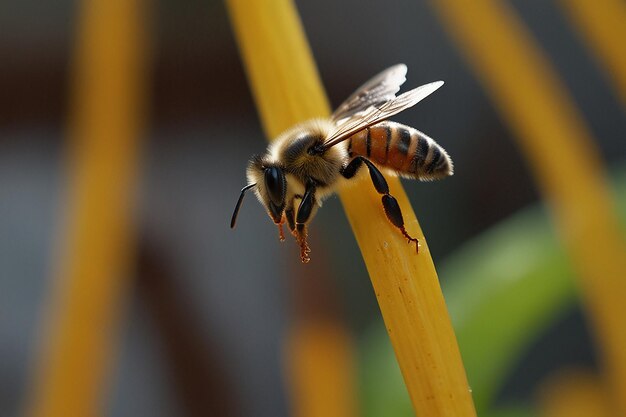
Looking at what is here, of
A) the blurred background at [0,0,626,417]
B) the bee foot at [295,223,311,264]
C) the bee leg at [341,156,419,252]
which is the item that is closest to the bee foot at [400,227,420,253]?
the bee leg at [341,156,419,252]

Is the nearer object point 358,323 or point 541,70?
point 541,70

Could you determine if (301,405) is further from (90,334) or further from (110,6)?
(110,6)

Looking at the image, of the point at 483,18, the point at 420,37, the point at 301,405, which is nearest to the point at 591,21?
the point at 483,18

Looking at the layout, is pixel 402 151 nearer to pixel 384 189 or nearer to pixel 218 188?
pixel 384 189

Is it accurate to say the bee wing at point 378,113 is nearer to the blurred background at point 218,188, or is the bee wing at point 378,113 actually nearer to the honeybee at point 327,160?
the honeybee at point 327,160

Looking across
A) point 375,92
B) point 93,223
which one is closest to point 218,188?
point 93,223

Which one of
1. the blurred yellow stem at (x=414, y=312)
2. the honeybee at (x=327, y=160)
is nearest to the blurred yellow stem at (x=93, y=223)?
the honeybee at (x=327, y=160)
